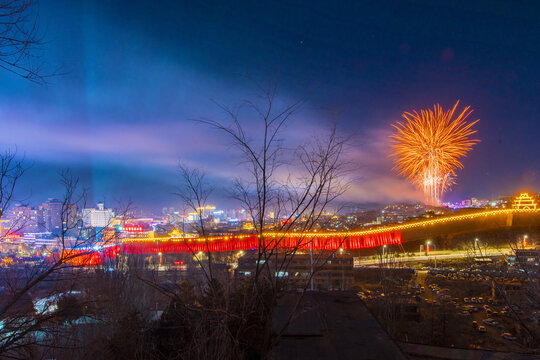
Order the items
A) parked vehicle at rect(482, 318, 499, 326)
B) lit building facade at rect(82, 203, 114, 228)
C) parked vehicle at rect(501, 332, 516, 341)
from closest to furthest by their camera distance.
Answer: lit building facade at rect(82, 203, 114, 228), parked vehicle at rect(501, 332, 516, 341), parked vehicle at rect(482, 318, 499, 326)

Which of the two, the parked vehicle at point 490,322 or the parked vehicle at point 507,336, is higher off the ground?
the parked vehicle at point 507,336

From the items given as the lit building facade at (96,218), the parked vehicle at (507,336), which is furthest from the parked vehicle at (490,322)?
the lit building facade at (96,218)

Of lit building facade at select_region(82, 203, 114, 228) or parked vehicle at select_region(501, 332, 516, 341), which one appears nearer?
lit building facade at select_region(82, 203, 114, 228)

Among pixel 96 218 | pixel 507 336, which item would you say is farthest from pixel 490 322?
pixel 96 218

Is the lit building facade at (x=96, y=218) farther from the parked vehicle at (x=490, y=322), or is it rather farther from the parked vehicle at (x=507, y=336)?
the parked vehicle at (x=490, y=322)

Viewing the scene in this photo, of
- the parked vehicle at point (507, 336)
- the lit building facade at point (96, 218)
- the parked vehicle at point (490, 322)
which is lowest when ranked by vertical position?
the parked vehicle at point (490, 322)

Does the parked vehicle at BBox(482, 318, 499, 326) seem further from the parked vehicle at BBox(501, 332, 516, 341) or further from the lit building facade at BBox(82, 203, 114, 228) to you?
the lit building facade at BBox(82, 203, 114, 228)

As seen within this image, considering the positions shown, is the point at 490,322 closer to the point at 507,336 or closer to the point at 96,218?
the point at 507,336

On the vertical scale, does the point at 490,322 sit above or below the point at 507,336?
below

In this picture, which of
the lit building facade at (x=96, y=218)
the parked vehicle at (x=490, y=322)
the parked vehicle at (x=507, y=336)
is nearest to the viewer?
the lit building facade at (x=96, y=218)

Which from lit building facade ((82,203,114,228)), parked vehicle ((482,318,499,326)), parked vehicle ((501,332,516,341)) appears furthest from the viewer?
parked vehicle ((482,318,499,326))

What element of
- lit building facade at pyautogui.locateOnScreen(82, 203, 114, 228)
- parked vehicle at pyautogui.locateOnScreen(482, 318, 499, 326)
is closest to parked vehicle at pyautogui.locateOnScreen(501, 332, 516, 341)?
parked vehicle at pyautogui.locateOnScreen(482, 318, 499, 326)

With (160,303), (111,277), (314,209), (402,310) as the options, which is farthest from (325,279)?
(314,209)
